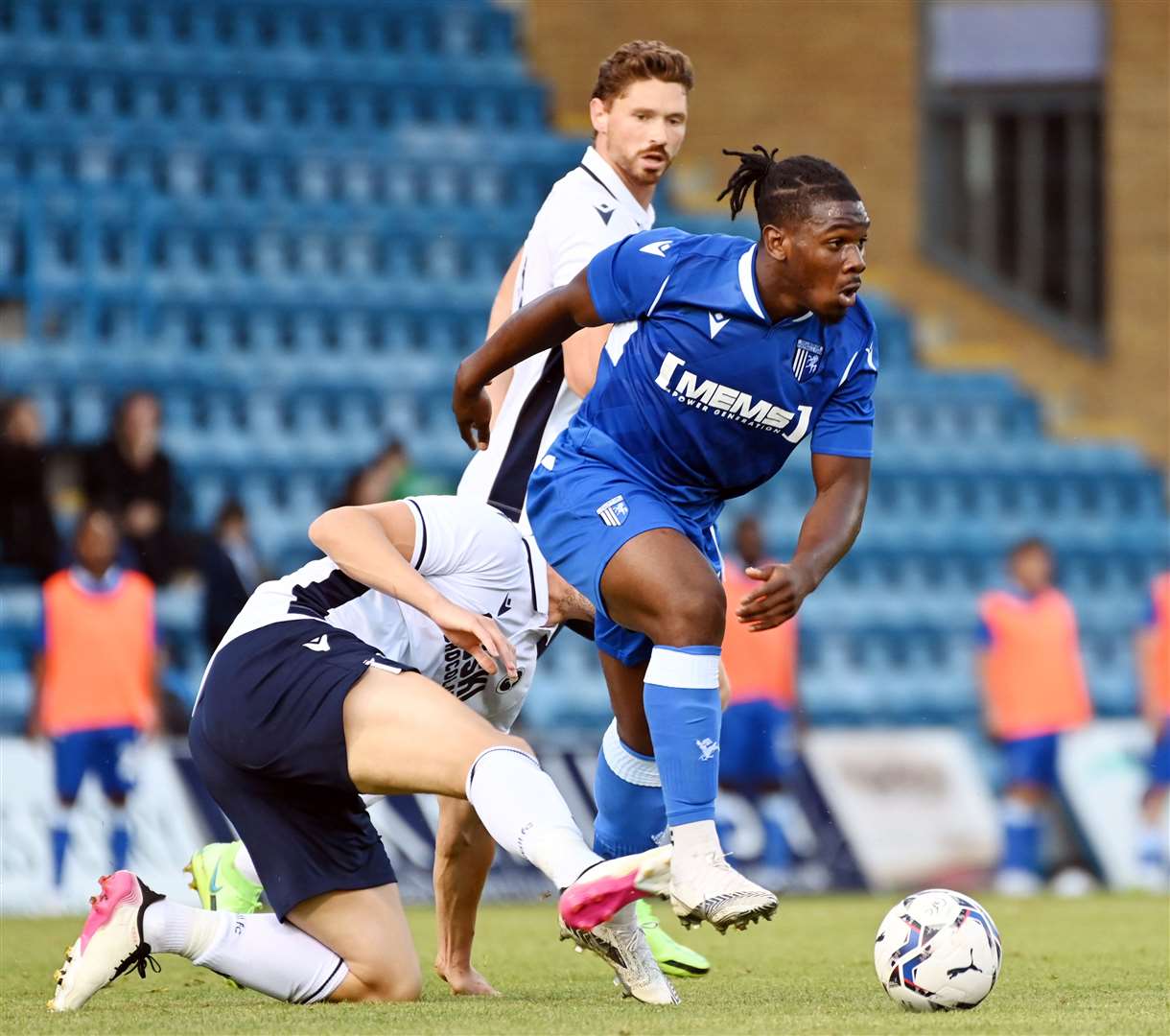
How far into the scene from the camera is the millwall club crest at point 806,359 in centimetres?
431

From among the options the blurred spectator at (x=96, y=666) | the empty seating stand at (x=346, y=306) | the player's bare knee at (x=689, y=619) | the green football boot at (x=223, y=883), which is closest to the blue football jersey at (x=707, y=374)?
the player's bare knee at (x=689, y=619)

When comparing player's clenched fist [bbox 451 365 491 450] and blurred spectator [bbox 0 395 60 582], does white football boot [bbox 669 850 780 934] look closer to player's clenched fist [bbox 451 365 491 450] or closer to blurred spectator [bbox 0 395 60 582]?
player's clenched fist [bbox 451 365 491 450]

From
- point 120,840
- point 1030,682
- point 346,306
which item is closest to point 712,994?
point 120,840

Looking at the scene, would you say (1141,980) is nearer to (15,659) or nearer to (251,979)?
(251,979)

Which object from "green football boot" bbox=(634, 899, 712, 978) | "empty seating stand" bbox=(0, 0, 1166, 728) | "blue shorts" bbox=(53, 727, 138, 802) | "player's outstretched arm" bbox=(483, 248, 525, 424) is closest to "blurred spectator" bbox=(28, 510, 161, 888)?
"blue shorts" bbox=(53, 727, 138, 802)

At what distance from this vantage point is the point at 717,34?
14961mm

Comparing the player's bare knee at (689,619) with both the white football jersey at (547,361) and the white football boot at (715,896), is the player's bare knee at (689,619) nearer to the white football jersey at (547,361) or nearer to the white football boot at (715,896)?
the white football boot at (715,896)

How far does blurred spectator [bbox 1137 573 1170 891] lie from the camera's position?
10.1 metres

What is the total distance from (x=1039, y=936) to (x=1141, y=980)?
6.39 ft

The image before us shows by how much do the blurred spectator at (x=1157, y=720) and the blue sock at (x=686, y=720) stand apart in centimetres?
639

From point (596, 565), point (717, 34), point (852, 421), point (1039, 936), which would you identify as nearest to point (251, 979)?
point (596, 565)

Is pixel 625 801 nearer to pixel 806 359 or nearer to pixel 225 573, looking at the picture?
pixel 806 359

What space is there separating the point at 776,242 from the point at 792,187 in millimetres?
118

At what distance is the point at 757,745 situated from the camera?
9.71 m
